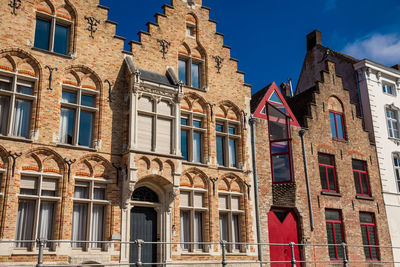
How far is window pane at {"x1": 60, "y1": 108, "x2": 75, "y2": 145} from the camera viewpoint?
44.0ft

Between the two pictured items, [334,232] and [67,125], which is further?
[334,232]

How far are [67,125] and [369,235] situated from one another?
1476 cm

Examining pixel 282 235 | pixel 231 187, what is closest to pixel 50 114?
pixel 231 187

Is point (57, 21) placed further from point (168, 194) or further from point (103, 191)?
point (168, 194)

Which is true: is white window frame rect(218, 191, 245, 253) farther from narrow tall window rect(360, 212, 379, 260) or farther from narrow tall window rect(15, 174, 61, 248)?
narrow tall window rect(360, 212, 379, 260)

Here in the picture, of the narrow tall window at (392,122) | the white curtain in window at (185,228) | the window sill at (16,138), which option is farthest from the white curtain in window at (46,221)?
the narrow tall window at (392,122)

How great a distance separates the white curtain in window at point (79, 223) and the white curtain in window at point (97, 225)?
276mm

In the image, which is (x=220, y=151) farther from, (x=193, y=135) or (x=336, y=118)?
(x=336, y=118)

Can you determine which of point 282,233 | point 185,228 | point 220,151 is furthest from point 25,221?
point 282,233

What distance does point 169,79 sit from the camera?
1590 centimetres

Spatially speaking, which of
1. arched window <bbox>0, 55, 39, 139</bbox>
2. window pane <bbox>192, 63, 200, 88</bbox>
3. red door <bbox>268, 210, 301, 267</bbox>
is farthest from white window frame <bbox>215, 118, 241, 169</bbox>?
arched window <bbox>0, 55, 39, 139</bbox>

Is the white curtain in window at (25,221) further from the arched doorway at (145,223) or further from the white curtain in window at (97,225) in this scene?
the arched doorway at (145,223)

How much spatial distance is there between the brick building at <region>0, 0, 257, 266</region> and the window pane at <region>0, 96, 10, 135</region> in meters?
0.03

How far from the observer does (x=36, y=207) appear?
1224 centimetres
